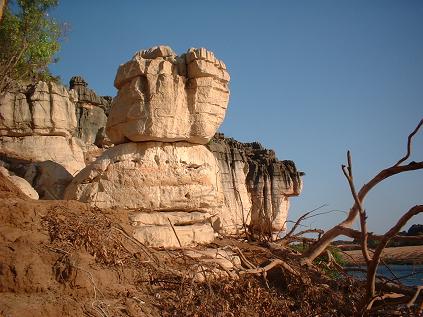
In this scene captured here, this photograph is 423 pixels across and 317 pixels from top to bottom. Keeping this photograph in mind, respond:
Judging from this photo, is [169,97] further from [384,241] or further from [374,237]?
[384,241]

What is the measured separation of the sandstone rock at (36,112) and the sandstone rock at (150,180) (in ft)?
38.7

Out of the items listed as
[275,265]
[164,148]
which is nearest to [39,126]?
[164,148]

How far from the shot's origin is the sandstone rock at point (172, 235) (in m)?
6.38

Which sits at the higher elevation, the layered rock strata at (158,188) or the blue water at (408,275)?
the layered rock strata at (158,188)

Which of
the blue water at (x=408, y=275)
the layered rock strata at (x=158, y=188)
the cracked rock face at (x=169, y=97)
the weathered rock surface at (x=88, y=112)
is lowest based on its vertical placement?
the blue water at (x=408, y=275)

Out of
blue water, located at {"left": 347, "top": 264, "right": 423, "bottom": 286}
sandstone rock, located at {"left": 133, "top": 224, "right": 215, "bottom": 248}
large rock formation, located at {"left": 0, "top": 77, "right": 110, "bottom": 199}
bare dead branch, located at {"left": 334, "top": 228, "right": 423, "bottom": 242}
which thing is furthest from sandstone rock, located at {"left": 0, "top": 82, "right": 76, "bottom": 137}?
bare dead branch, located at {"left": 334, "top": 228, "right": 423, "bottom": 242}

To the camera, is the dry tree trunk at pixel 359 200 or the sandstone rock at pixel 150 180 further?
Result: the sandstone rock at pixel 150 180

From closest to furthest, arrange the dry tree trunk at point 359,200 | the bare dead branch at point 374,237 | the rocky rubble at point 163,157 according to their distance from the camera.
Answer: the dry tree trunk at point 359,200 → the bare dead branch at point 374,237 → the rocky rubble at point 163,157

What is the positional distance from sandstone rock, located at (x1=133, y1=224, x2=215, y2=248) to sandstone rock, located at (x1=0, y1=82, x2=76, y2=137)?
44.1 ft

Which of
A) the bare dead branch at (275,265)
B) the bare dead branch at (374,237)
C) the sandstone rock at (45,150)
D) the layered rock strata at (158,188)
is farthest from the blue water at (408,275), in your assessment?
the sandstone rock at (45,150)

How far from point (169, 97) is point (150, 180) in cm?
173

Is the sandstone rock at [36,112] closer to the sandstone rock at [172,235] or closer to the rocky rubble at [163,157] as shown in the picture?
the rocky rubble at [163,157]

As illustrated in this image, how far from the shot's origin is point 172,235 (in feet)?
21.8

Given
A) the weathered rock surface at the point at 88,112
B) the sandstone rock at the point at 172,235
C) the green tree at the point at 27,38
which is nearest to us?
the sandstone rock at the point at 172,235
